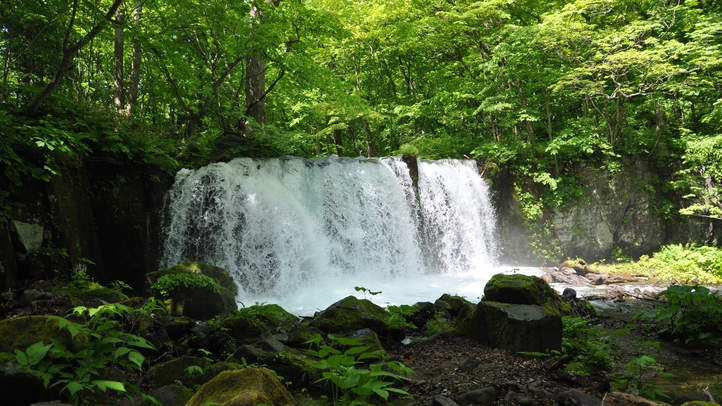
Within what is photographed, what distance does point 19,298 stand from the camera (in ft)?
20.1

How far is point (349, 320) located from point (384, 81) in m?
17.9

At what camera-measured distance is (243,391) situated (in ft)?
9.09

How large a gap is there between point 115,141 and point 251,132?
4462 millimetres

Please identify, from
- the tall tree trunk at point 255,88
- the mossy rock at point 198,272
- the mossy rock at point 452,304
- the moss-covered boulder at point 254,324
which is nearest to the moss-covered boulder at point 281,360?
the moss-covered boulder at point 254,324

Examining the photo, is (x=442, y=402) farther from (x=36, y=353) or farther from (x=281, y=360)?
(x=36, y=353)

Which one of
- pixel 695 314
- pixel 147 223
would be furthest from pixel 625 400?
pixel 147 223

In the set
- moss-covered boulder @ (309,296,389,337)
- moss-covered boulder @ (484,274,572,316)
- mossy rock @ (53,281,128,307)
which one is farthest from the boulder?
mossy rock @ (53,281,128,307)

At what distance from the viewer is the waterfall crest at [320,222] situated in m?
10.6

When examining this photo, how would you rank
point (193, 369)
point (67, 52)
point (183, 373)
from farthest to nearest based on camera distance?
point (67, 52) → point (183, 373) → point (193, 369)

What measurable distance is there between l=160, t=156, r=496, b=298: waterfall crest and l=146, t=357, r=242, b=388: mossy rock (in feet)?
20.2

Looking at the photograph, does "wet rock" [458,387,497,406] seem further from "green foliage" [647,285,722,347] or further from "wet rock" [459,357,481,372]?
"green foliage" [647,285,722,347]

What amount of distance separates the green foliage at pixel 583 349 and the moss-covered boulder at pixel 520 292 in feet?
1.90

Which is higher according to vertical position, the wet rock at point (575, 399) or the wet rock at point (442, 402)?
the wet rock at point (442, 402)

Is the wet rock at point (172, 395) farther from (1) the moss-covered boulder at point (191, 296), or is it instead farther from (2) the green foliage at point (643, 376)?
(2) the green foliage at point (643, 376)
